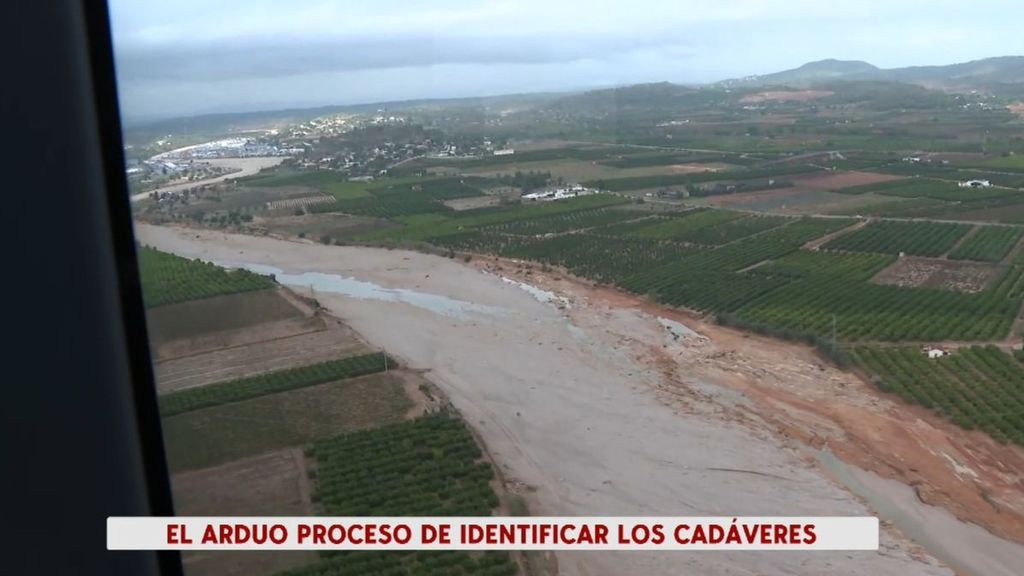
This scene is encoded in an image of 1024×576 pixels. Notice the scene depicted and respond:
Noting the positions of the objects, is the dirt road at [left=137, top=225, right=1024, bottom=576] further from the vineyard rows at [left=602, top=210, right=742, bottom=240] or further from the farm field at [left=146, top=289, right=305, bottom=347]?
the vineyard rows at [left=602, top=210, right=742, bottom=240]

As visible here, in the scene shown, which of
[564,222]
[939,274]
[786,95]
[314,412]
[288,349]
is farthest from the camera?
[786,95]

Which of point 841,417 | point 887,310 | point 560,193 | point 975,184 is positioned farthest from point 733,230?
point 841,417

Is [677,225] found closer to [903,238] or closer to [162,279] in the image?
[903,238]

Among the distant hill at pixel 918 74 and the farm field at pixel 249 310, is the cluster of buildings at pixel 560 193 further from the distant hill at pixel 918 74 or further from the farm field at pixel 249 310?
the distant hill at pixel 918 74

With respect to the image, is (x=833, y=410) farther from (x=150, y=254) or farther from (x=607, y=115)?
(x=607, y=115)

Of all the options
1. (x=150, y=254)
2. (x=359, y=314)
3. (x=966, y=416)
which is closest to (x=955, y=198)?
(x=966, y=416)

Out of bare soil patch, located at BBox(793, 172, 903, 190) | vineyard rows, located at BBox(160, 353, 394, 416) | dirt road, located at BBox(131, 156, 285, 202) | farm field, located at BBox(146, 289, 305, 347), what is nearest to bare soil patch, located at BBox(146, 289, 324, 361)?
A: farm field, located at BBox(146, 289, 305, 347)
